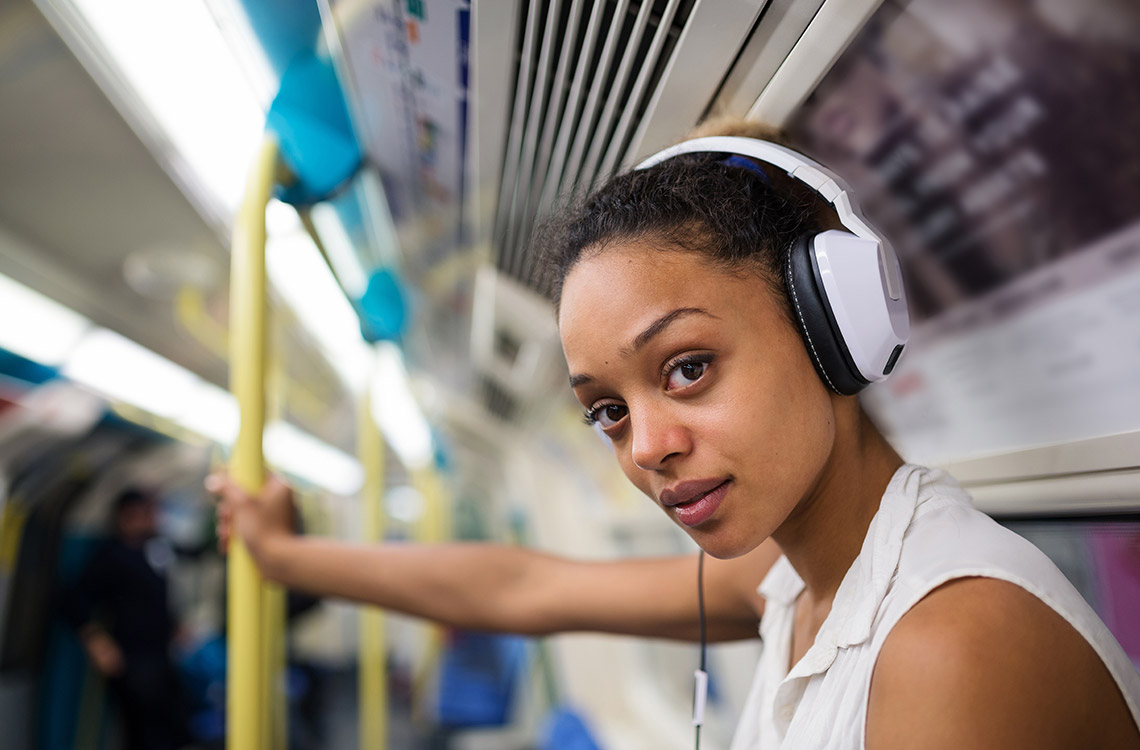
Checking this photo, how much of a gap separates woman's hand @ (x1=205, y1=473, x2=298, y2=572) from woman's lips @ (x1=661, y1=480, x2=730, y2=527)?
0.90 m

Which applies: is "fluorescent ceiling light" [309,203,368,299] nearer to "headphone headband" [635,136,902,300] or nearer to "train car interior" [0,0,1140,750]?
"train car interior" [0,0,1140,750]

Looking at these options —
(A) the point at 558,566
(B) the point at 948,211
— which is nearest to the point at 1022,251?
(B) the point at 948,211

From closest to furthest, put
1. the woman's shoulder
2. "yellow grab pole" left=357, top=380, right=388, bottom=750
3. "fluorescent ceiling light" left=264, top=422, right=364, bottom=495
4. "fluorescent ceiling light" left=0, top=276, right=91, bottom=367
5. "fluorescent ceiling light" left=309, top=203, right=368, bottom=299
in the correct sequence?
1. the woman's shoulder
2. "fluorescent ceiling light" left=309, top=203, right=368, bottom=299
3. "fluorescent ceiling light" left=0, top=276, right=91, bottom=367
4. "yellow grab pole" left=357, top=380, right=388, bottom=750
5. "fluorescent ceiling light" left=264, top=422, right=364, bottom=495

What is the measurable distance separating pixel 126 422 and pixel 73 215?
11.2ft

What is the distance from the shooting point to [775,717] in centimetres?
86

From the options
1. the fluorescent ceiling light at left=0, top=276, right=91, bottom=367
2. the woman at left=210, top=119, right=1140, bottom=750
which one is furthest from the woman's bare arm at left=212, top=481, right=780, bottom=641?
the fluorescent ceiling light at left=0, top=276, right=91, bottom=367

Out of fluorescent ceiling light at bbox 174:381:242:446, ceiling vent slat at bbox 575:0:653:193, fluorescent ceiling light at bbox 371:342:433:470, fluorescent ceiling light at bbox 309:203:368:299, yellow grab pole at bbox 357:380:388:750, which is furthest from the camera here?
fluorescent ceiling light at bbox 174:381:242:446

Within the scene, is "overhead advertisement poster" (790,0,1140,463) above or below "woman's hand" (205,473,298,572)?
above

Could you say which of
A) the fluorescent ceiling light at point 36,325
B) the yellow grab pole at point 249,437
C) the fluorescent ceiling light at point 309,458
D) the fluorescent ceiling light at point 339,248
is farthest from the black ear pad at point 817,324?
the fluorescent ceiling light at point 309,458

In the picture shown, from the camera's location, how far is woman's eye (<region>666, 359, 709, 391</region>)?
2.51ft

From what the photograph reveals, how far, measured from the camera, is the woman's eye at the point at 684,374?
77 centimetres

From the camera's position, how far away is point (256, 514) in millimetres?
1327

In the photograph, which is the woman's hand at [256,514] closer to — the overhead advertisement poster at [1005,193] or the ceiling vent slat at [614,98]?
the ceiling vent slat at [614,98]

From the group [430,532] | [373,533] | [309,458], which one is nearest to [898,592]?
[373,533]
